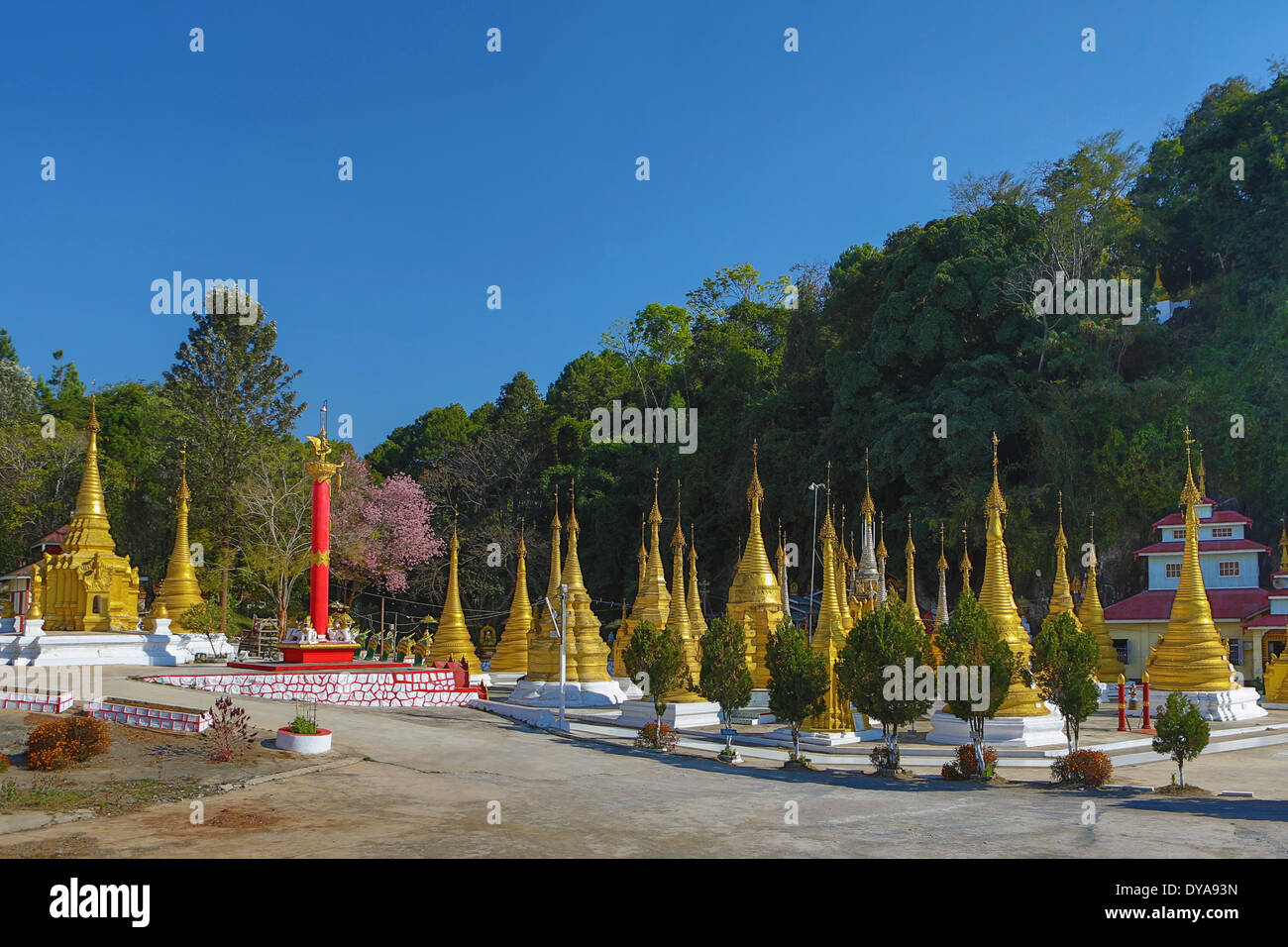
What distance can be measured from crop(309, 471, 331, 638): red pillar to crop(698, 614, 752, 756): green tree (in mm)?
15495

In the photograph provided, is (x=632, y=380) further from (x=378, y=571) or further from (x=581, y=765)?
(x=581, y=765)

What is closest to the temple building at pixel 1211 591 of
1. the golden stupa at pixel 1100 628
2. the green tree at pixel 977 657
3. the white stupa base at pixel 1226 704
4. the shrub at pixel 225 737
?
the golden stupa at pixel 1100 628

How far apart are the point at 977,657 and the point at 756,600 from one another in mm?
15106

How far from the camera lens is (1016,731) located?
26156 millimetres

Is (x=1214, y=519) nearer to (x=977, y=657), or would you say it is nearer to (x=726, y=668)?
(x=977, y=657)

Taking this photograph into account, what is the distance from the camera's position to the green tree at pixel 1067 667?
21719 millimetres

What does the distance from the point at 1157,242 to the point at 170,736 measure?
60620mm

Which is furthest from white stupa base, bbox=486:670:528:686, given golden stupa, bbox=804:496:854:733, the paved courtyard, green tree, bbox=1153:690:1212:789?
green tree, bbox=1153:690:1212:789

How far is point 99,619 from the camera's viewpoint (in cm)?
3697

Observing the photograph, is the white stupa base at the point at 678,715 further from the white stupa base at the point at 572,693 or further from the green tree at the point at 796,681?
the green tree at the point at 796,681

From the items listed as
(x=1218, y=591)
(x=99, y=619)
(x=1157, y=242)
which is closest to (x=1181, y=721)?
(x=1218, y=591)

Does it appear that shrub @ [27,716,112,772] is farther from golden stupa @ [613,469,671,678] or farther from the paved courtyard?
golden stupa @ [613,469,671,678]

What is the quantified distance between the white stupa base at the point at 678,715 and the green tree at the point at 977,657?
355 inches

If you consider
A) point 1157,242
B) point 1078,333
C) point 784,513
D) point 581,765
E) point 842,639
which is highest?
point 1157,242
